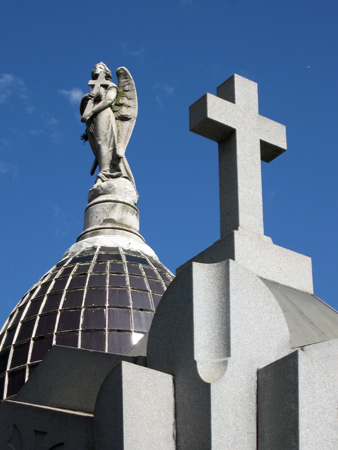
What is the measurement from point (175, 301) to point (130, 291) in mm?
21535

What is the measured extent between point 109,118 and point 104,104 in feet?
2.09

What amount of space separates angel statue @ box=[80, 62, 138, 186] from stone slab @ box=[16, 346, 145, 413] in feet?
80.6

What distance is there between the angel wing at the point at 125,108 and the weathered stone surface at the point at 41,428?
2668 cm

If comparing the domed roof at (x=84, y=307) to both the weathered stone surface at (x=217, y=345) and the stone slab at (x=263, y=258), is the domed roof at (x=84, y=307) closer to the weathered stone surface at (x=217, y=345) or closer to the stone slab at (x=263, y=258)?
the stone slab at (x=263, y=258)

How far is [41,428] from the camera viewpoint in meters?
6.01

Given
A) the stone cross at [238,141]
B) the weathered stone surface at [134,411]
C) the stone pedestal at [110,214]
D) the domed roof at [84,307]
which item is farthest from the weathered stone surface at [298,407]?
the stone pedestal at [110,214]

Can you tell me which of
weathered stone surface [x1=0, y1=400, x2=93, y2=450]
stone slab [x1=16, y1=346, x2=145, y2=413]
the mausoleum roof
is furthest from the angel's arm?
weathered stone surface [x1=0, y1=400, x2=93, y2=450]

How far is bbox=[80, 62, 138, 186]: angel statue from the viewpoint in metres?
31.8

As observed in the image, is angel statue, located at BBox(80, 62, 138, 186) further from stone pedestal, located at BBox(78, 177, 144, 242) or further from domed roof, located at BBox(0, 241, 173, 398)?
domed roof, located at BBox(0, 241, 173, 398)

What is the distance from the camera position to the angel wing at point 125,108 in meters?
33.1

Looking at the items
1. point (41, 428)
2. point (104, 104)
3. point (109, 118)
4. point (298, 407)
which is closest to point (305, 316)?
point (298, 407)

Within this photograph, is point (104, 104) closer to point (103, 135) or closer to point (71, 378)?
point (103, 135)

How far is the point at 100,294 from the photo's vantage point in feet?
89.5

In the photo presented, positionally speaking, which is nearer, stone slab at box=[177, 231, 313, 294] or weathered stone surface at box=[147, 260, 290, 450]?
weathered stone surface at box=[147, 260, 290, 450]
